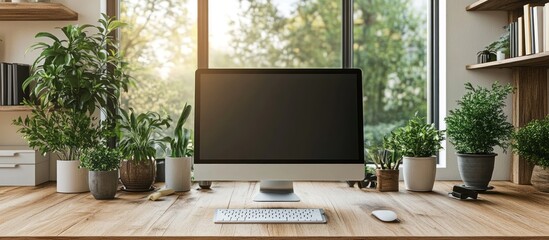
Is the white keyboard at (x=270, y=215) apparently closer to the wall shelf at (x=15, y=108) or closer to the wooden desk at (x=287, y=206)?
the wooden desk at (x=287, y=206)

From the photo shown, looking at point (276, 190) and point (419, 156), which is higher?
point (419, 156)

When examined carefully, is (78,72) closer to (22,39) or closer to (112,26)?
(112,26)

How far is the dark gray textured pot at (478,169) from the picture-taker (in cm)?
223

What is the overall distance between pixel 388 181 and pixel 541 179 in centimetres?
65

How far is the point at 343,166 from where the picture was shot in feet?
6.54

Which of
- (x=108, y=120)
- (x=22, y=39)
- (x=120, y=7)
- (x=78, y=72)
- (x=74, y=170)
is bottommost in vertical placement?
(x=74, y=170)

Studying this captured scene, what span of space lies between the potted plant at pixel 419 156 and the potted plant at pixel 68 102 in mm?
1319

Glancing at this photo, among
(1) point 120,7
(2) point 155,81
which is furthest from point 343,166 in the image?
(1) point 120,7

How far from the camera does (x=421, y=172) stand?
227 cm

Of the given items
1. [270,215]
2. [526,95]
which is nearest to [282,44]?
[526,95]

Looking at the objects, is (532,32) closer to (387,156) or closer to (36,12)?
(387,156)

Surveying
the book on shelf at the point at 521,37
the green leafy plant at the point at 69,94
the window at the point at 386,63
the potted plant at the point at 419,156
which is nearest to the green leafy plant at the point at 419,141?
the potted plant at the point at 419,156

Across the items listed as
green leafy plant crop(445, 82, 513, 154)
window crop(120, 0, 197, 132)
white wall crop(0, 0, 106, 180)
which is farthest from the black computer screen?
white wall crop(0, 0, 106, 180)

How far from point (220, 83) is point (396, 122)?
2.86 m
